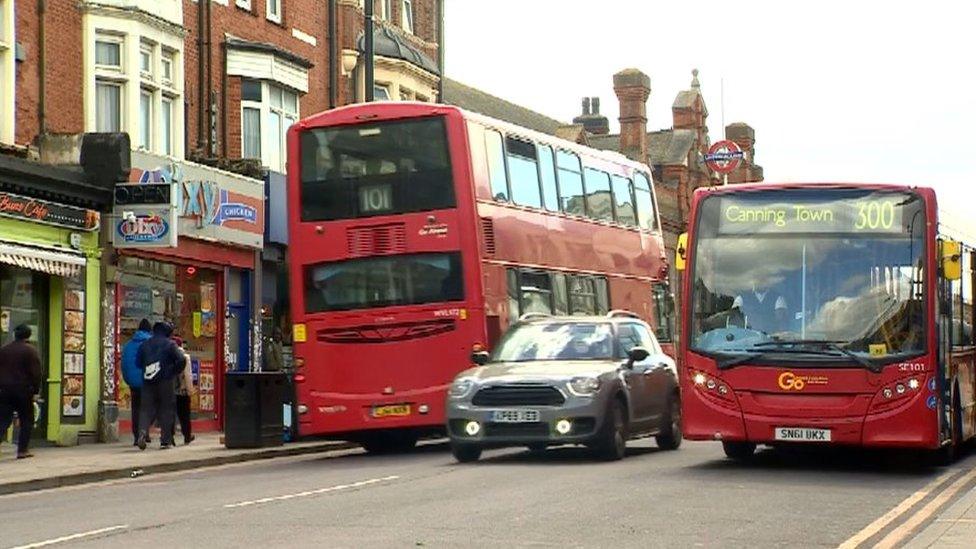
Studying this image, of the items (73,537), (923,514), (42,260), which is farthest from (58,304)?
(923,514)

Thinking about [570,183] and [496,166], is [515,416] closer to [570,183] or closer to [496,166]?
[496,166]

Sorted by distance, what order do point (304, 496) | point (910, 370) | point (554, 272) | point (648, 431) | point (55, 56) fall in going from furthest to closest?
point (55, 56) < point (554, 272) < point (648, 431) < point (910, 370) < point (304, 496)

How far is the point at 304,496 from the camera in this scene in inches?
680

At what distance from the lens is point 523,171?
27250 millimetres

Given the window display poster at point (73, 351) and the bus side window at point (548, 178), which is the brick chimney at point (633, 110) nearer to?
the window display poster at point (73, 351)

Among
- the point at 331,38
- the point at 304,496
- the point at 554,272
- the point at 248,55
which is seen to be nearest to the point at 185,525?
the point at 304,496

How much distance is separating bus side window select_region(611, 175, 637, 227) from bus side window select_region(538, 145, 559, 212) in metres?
2.92

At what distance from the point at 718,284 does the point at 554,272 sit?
7.53 m

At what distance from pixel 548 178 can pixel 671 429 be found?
4858 mm

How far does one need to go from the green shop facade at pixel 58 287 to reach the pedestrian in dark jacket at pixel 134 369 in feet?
2.87

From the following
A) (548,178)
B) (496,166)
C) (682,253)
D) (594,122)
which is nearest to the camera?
(682,253)

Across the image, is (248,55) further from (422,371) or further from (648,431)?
(648,431)

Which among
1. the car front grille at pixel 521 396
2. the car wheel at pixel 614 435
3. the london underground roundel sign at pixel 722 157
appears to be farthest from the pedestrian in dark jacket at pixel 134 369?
the london underground roundel sign at pixel 722 157

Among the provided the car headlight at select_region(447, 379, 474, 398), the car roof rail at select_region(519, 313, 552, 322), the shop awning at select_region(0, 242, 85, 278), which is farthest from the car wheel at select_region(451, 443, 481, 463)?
the shop awning at select_region(0, 242, 85, 278)
